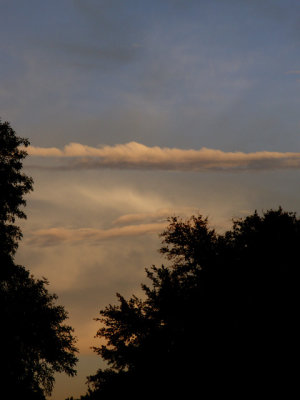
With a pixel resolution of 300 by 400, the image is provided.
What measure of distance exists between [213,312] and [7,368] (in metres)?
13.1

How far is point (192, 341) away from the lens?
25109 mm

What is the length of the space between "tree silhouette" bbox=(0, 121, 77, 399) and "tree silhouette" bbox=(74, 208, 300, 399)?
4.26 m

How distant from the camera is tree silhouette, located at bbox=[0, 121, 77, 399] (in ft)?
103

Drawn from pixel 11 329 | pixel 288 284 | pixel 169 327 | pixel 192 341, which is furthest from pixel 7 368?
pixel 288 284

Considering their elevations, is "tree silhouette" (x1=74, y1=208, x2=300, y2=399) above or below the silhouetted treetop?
below

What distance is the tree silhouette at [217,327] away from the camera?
894 inches

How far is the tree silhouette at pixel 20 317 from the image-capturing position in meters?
31.4

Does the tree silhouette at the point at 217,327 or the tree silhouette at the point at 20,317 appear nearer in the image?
the tree silhouette at the point at 217,327

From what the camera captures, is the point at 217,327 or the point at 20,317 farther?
the point at 20,317

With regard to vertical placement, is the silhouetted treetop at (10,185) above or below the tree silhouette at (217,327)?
above

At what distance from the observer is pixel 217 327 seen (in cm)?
2458

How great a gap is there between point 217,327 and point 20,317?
502 inches

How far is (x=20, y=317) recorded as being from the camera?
31750mm

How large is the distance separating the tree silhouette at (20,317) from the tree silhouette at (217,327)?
4263 mm
